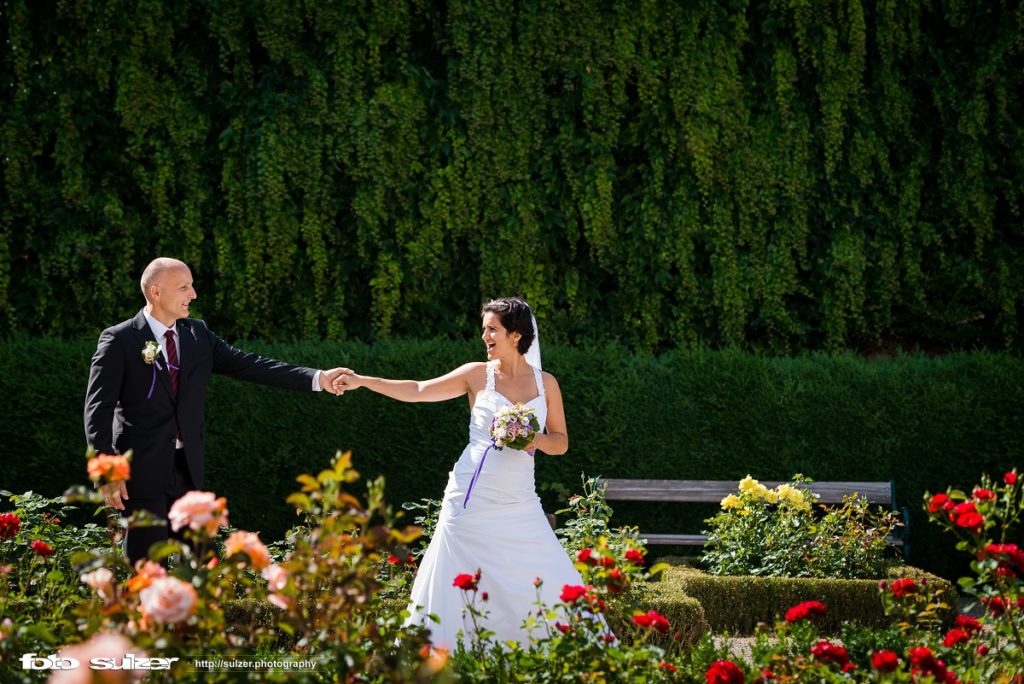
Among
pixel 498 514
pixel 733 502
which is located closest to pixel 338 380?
pixel 498 514

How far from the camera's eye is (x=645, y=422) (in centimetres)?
863

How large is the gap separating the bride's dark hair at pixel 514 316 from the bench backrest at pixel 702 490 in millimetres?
2619

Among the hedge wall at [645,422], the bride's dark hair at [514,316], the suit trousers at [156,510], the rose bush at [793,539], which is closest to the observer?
the suit trousers at [156,510]

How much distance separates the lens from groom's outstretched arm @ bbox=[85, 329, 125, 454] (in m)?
5.27

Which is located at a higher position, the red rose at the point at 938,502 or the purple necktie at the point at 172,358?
the purple necktie at the point at 172,358

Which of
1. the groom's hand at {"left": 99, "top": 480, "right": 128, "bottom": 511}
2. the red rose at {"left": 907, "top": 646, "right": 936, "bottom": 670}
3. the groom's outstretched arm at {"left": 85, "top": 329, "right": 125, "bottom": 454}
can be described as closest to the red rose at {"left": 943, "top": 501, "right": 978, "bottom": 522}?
the red rose at {"left": 907, "top": 646, "right": 936, "bottom": 670}

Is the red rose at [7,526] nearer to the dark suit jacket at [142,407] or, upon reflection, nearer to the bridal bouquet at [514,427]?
the dark suit jacket at [142,407]

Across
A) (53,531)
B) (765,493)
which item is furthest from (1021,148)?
(53,531)

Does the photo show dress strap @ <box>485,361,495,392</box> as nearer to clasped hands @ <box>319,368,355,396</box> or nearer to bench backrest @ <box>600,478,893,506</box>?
clasped hands @ <box>319,368,355,396</box>

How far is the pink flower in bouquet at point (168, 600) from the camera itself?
2.44 m

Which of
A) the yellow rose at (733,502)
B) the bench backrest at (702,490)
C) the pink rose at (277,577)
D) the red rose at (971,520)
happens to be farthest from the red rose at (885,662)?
the bench backrest at (702,490)

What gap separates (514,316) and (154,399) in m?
1.94

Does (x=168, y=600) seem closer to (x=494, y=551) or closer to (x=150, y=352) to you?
(x=494, y=551)

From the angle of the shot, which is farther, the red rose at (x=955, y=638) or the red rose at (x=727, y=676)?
the red rose at (x=955, y=638)
